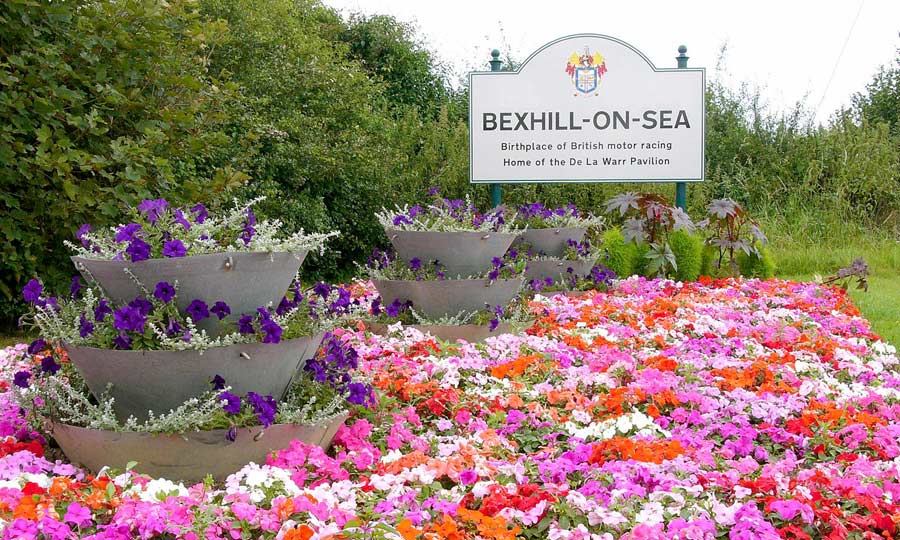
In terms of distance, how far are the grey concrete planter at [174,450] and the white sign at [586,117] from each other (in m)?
6.26

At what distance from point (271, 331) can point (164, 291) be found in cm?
34

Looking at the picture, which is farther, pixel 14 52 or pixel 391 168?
pixel 391 168

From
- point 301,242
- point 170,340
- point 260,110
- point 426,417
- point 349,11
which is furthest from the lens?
point 349,11

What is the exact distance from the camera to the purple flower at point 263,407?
2.76 m

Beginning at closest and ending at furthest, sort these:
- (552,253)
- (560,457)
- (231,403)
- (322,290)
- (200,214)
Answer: (231,403), (560,457), (200,214), (322,290), (552,253)

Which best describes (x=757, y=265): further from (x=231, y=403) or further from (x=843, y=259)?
(x=231, y=403)

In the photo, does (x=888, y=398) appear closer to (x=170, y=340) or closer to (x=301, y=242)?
(x=301, y=242)

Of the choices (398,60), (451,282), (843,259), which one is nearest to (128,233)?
(451,282)

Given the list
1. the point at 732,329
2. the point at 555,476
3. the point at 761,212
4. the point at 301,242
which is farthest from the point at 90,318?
the point at 761,212

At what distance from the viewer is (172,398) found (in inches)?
110

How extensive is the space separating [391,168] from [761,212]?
4.47m

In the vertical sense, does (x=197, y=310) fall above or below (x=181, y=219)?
below

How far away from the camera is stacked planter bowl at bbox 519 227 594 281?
266 inches

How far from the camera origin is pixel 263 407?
279cm
